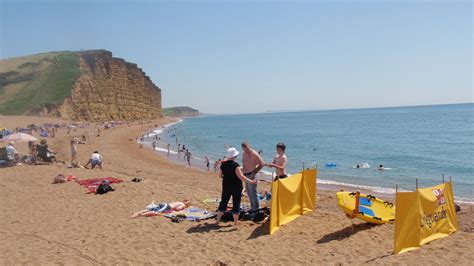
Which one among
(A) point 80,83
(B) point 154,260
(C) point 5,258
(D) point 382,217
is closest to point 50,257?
(C) point 5,258

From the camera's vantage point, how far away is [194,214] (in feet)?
31.4

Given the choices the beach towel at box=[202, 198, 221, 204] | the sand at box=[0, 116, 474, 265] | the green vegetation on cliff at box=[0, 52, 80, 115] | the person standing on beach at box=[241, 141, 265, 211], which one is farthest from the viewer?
the green vegetation on cliff at box=[0, 52, 80, 115]

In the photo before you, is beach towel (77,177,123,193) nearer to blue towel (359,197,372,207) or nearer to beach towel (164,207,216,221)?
beach towel (164,207,216,221)

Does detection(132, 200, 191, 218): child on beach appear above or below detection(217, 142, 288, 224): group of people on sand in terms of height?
below

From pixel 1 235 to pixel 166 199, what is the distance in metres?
4.33

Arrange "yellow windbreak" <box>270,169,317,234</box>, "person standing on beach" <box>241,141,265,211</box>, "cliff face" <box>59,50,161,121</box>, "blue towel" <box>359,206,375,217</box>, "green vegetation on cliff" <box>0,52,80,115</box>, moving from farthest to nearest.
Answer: "cliff face" <box>59,50,161,121</box>
"green vegetation on cliff" <box>0,52,80,115</box>
"person standing on beach" <box>241,141,265,211</box>
"blue towel" <box>359,206,375,217</box>
"yellow windbreak" <box>270,169,317,234</box>

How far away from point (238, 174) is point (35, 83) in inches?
3376

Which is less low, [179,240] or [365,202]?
[365,202]

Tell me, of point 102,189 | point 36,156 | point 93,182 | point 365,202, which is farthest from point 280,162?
point 36,156

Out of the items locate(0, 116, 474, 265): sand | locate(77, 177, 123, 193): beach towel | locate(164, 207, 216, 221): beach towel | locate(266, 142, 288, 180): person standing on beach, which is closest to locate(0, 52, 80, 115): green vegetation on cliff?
locate(77, 177, 123, 193): beach towel

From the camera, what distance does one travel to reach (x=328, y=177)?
23.7 m

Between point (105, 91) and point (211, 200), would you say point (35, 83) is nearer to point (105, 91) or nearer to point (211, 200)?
point (105, 91)

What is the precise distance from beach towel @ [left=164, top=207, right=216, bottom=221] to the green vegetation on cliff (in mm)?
67710

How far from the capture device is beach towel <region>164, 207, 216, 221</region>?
365 inches
